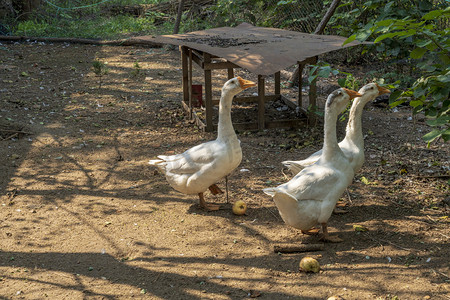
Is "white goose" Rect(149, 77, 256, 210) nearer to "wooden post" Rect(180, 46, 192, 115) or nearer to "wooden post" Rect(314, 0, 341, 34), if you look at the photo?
"wooden post" Rect(180, 46, 192, 115)

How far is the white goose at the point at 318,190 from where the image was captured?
3891 mm

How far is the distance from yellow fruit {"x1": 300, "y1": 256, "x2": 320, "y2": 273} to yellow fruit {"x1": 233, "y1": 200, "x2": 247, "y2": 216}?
45.5 inches

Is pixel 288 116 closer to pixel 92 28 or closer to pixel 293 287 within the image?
pixel 293 287

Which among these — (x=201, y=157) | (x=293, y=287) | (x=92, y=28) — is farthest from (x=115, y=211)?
(x=92, y=28)

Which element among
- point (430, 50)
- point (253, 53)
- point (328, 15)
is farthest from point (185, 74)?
point (430, 50)

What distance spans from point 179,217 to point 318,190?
1508 mm

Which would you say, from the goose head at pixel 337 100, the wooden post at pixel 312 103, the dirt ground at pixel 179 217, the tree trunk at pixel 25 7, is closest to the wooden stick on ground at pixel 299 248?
the dirt ground at pixel 179 217

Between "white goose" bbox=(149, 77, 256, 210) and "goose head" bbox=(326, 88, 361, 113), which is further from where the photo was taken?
"white goose" bbox=(149, 77, 256, 210)

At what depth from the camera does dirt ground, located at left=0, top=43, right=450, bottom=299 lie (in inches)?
141

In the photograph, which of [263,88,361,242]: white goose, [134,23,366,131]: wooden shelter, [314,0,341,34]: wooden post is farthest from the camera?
[314,0,341,34]: wooden post

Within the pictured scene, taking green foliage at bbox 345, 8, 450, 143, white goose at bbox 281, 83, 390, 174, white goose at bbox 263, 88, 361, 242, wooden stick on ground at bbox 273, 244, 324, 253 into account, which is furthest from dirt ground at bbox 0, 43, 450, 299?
green foliage at bbox 345, 8, 450, 143

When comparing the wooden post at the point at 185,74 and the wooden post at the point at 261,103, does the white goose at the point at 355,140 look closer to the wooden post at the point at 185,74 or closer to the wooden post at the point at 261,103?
the wooden post at the point at 261,103

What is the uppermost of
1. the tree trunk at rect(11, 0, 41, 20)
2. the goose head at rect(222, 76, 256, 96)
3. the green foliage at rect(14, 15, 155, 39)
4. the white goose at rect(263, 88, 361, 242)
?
the tree trunk at rect(11, 0, 41, 20)

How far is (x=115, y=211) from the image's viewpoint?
489 centimetres
